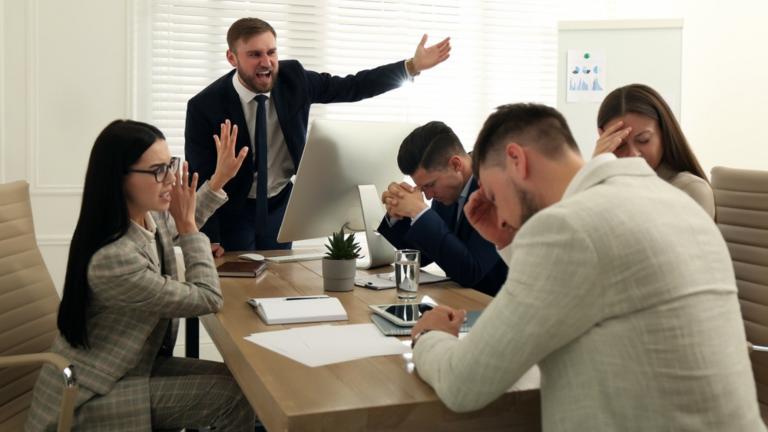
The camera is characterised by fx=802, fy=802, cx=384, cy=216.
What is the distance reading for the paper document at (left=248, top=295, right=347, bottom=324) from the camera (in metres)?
1.85

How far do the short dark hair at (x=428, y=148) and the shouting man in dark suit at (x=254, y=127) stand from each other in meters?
0.78

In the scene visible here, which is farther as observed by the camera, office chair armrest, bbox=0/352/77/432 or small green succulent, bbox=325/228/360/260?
small green succulent, bbox=325/228/360/260

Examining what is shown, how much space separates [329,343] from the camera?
5.30 ft

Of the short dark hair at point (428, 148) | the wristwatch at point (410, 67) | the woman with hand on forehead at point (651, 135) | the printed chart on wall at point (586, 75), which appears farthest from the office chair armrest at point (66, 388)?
the printed chart on wall at point (586, 75)

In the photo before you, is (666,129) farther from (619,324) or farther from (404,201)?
(619,324)

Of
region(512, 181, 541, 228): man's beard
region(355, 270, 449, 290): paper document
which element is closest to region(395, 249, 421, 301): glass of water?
region(355, 270, 449, 290): paper document

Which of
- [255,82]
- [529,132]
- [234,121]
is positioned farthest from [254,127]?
[529,132]

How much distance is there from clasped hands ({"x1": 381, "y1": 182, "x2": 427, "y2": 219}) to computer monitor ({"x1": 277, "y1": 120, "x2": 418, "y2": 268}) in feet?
0.66

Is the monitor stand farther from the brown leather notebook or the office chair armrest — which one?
the office chair armrest

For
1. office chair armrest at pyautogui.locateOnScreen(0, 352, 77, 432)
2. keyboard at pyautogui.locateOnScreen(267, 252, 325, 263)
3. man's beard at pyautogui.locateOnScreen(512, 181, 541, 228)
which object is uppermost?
man's beard at pyautogui.locateOnScreen(512, 181, 541, 228)

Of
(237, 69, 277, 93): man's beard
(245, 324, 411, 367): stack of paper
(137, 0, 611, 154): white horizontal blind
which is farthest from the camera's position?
(137, 0, 611, 154): white horizontal blind

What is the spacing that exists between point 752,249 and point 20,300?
6.76ft

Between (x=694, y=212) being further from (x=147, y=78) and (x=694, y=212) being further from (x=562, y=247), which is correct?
(x=147, y=78)

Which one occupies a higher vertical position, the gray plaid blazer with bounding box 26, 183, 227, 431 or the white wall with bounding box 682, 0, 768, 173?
Answer: the white wall with bounding box 682, 0, 768, 173
